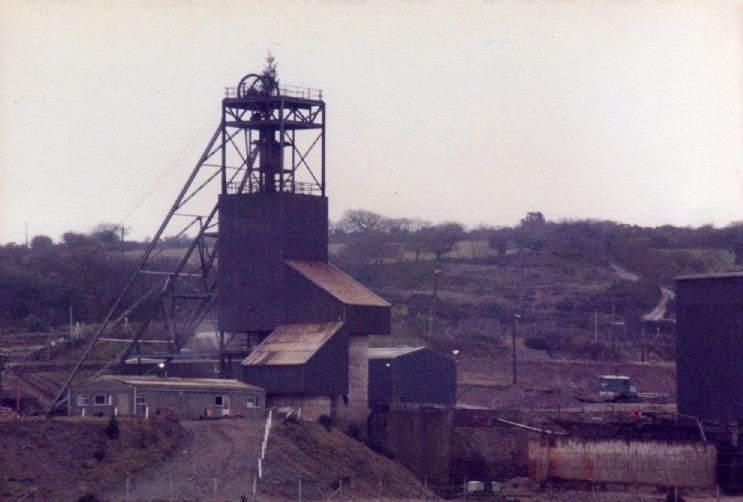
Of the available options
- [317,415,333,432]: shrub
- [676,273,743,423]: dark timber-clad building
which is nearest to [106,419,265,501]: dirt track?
[317,415,333,432]: shrub

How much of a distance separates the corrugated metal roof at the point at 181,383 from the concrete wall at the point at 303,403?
143 centimetres

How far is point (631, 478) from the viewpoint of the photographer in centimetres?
8131

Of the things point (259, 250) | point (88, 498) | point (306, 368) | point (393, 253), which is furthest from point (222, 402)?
point (393, 253)

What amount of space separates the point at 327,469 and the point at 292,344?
35.5 ft

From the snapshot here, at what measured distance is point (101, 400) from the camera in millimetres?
79125

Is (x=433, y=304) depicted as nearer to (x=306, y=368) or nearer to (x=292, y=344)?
(x=292, y=344)

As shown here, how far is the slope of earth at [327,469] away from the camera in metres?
72.9

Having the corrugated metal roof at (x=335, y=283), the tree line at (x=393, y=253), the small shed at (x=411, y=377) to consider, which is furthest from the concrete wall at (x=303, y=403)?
the tree line at (x=393, y=253)

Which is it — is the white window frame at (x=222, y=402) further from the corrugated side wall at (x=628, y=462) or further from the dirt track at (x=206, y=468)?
the corrugated side wall at (x=628, y=462)

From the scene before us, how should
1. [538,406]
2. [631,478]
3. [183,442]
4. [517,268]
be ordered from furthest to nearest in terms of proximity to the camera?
[517,268], [538,406], [631,478], [183,442]

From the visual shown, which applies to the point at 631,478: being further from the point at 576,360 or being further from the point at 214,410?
the point at 576,360

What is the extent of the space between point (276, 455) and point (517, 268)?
80478 mm

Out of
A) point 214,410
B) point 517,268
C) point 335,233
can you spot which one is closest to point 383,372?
point 214,410

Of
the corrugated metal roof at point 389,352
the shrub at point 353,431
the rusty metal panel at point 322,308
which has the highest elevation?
the rusty metal panel at point 322,308
